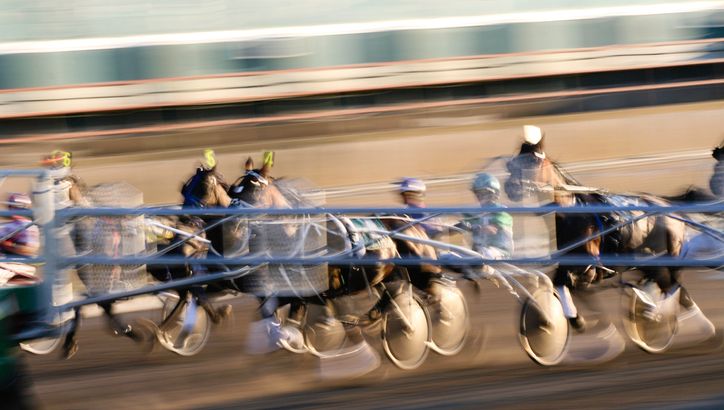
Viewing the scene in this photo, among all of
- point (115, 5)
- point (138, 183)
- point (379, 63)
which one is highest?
point (115, 5)

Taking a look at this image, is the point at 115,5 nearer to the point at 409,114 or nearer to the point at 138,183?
the point at 138,183

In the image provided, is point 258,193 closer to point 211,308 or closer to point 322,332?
point 211,308

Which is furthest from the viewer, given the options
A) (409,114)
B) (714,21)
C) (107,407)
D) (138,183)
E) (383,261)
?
(714,21)

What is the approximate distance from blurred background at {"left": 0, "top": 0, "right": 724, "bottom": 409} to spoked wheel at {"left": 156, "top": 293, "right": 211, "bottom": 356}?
18.4 feet

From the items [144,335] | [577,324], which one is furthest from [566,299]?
[144,335]

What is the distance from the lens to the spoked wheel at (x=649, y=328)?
901 centimetres

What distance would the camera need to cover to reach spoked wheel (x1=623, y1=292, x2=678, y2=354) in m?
9.01

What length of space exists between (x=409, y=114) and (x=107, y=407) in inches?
446

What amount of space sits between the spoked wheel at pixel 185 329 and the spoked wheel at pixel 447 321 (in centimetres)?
198

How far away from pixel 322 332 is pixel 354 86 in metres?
10.0

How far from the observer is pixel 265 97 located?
18.5 m

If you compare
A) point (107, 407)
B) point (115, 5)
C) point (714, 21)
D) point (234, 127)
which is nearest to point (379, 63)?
point (234, 127)

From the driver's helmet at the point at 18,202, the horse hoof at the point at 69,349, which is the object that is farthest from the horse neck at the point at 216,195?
the driver's helmet at the point at 18,202

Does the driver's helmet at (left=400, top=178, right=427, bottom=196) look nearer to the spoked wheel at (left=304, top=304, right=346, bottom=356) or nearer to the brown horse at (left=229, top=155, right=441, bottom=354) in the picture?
the brown horse at (left=229, top=155, right=441, bottom=354)
